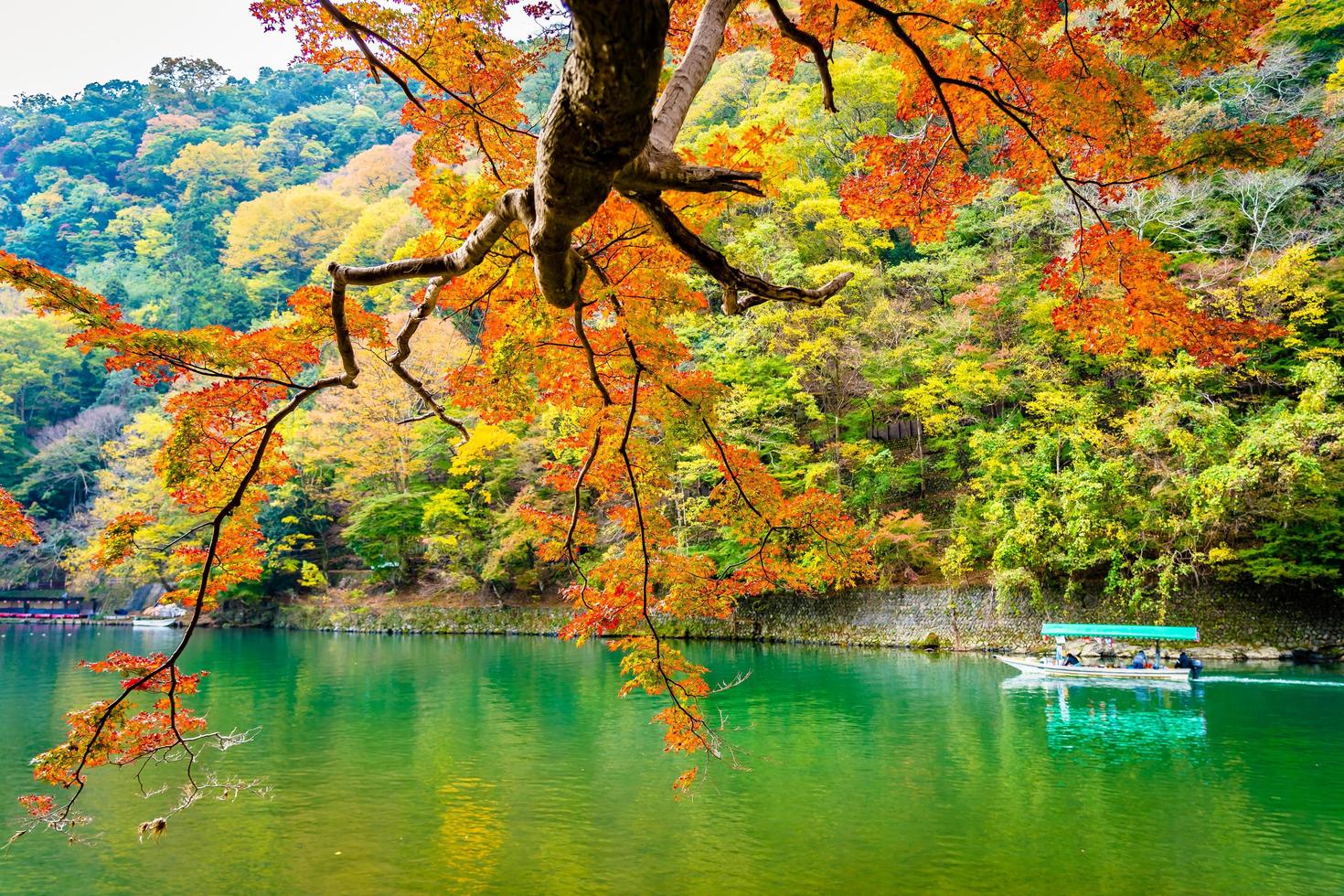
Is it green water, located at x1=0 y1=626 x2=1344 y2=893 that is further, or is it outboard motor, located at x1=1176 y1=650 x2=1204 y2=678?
outboard motor, located at x1=1176 y1=650 x2=1204 y2=678

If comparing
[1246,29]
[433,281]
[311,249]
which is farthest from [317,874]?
[311,249]

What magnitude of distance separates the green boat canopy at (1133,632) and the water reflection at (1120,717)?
2.58ft

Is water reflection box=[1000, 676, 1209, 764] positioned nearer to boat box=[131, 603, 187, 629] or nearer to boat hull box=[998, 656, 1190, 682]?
boat hull box=[998, 656, 1190, 682]

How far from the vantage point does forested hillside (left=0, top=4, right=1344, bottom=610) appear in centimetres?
1242

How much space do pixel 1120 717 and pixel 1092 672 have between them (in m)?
2.81

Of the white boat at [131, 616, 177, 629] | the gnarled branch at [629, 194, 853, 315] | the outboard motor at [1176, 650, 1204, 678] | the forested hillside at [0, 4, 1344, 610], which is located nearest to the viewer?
the gnarled branch at [629, 194, 853, 315]

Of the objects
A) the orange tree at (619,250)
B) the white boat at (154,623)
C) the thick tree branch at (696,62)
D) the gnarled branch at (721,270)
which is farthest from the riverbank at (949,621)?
the thick tree branch at (696,62)

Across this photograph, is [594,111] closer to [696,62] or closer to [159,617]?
[696,62]

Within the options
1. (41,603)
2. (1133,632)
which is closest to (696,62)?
(1133,632)

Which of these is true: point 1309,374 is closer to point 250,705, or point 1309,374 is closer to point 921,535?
point 921,535

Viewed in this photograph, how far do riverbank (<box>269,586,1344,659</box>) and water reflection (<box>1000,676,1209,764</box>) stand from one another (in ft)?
7.61

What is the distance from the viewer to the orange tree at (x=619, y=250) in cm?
224

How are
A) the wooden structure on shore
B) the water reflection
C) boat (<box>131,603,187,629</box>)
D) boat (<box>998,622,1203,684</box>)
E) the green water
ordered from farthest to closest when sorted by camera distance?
the wooden structure on shore
boat (<box>131,603,187,629</box>)
boat (<box>998,622,1203,684</box>)
the water reflection
the green water

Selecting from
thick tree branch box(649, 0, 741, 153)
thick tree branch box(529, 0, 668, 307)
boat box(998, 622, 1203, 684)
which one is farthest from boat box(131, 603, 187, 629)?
thick tree branch box(529, 0, 668, 307)
